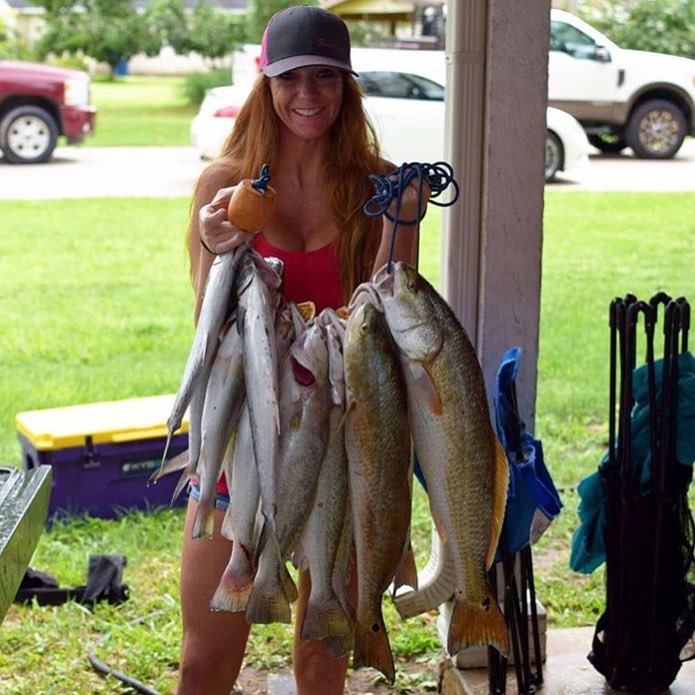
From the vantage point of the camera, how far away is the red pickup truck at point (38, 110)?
14109 millimetres

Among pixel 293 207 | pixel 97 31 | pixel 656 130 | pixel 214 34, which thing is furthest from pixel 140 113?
pixel 293 207

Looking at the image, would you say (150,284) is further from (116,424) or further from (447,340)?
(447,340)

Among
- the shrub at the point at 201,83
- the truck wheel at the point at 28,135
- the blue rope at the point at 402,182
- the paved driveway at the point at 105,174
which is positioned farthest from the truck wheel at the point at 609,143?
the blue rope at the point at 402,182

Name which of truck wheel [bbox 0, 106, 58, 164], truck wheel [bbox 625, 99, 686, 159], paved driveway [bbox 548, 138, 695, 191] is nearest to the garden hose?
paved driveway [bbox 548, 138, 695, 191]

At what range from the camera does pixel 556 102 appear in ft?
Answer: 51.4

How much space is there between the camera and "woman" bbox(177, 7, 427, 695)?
2.78m

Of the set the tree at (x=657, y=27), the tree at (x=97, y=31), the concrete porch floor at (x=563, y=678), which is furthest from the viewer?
the tree at (x=97, y=31)

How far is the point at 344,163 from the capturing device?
292cm

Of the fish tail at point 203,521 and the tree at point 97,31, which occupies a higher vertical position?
the tree at point 97,31

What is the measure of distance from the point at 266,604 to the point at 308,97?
43.0 inches

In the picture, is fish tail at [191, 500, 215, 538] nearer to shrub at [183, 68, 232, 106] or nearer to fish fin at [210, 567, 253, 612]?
fish fin at [210, 567, 253, 612]

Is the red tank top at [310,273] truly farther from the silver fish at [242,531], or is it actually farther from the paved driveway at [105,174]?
the paved driveway at [105,174]

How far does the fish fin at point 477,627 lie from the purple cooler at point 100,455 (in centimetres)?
303

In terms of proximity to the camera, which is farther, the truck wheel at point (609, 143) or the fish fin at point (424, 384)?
the truck wheel at point (609, 143)
